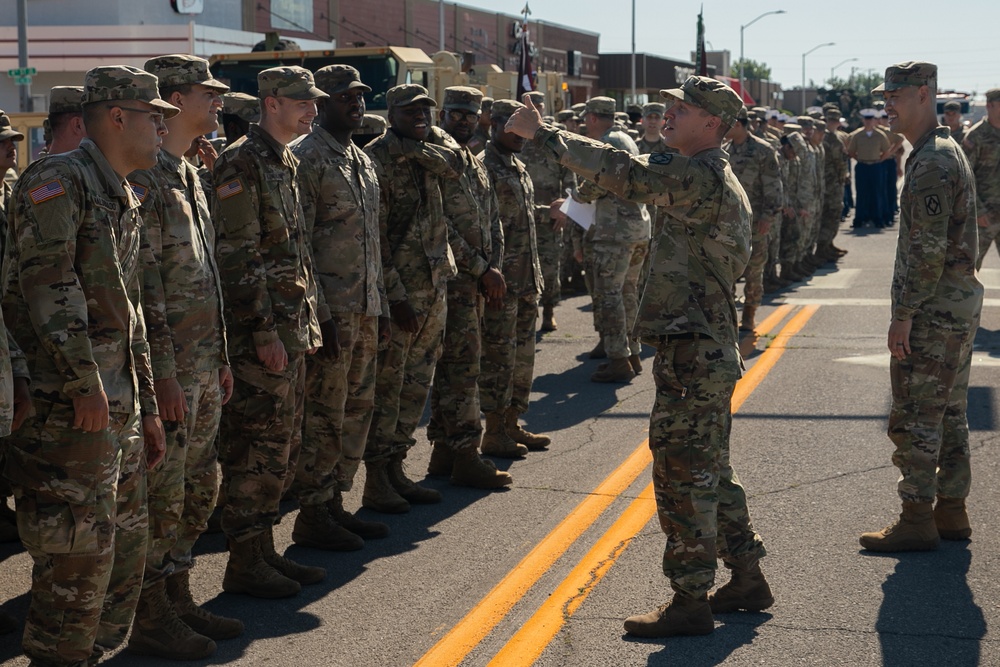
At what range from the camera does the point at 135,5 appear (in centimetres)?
3331

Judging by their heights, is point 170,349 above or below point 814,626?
above

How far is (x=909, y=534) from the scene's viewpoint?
19.4 ft

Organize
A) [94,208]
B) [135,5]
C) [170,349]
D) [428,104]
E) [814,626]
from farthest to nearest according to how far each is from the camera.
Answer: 1. [135,5]
2. [428,104]
3. [814,626]
4. [170,349]
5. [94,208]

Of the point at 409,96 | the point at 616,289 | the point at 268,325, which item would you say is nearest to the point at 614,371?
the point at 616,289

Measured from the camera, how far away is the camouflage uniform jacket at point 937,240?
5.69 meters

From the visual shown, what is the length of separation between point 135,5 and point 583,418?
28.2 metres

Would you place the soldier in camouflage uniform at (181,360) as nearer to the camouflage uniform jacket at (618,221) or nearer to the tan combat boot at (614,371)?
the tan combat boot at (614,371)

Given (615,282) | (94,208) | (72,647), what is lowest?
(72,647)

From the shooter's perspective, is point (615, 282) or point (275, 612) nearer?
point (275, 612)

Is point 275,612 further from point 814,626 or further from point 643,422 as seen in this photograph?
point 643,422

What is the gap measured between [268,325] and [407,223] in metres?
1.71

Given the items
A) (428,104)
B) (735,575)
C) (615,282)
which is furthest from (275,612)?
(615,282)

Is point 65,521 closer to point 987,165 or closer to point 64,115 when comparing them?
point 64,115

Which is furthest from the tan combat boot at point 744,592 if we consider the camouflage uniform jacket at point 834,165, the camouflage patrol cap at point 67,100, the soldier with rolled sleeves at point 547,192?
the camouflage uniform jacket at point 834,165
